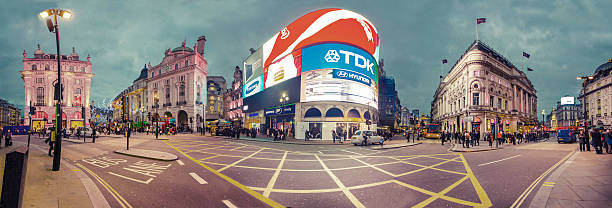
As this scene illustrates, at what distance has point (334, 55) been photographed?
113ft

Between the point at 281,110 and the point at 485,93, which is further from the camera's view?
the point at 485,93

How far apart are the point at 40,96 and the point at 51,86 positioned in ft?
12.3

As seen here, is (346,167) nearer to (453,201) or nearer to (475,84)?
(453,201)

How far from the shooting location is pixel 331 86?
1346 inches

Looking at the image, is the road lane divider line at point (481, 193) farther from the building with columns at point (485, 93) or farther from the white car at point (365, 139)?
the building with columns at point (485, 93)

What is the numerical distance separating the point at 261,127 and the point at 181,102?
32.6 m

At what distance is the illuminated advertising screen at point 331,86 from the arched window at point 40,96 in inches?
3049

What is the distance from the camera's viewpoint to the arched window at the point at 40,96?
66.9 meters

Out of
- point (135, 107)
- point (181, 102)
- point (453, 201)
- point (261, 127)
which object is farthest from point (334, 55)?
point (135, 107)

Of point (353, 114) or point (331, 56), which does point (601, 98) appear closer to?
point (353, 114)

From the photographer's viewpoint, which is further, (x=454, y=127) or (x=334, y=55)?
(x=454, y=127)

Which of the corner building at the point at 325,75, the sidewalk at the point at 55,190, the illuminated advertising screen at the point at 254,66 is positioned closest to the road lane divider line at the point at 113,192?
the sidewalk at the point at 55,190

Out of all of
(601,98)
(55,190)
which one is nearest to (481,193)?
(55,190)

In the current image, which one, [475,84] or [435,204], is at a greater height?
[475,84]
